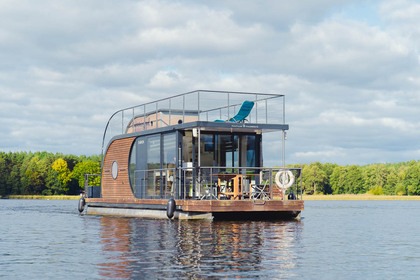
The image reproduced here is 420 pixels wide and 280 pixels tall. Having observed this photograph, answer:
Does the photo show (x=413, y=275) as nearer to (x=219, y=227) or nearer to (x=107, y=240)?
(x=107, y=240)

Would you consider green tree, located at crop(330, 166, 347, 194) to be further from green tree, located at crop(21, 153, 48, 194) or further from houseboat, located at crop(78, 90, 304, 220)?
houseboat, located at crop(78, 90, 304, 220)

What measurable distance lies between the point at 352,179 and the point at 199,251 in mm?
109817

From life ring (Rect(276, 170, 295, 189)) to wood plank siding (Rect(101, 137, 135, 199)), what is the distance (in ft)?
24.9

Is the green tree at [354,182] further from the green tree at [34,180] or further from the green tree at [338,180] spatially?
the green tree at [34,180]

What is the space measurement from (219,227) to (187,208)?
2734 mm

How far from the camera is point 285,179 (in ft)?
91.7

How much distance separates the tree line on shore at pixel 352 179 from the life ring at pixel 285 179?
8570 cm

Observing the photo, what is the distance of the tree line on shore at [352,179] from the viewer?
373ft

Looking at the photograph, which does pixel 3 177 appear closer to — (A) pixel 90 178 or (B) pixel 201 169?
(A) pixel 90 178

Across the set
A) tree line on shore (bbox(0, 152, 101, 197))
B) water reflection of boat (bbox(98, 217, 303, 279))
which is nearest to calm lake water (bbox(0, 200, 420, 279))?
water reflection of boat (bbox(98, 217, 303, 279))

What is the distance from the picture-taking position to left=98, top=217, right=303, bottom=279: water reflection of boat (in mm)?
13359

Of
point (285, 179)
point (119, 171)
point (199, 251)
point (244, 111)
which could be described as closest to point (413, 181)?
point (119, 171)

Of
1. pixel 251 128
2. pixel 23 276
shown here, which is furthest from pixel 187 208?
pixel 23 276

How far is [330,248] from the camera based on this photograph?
59.5 ft
